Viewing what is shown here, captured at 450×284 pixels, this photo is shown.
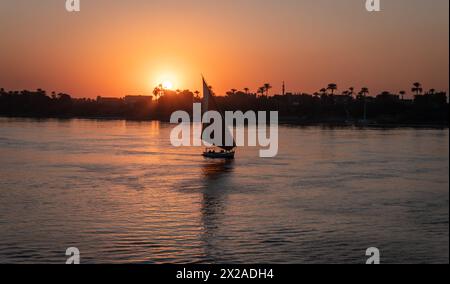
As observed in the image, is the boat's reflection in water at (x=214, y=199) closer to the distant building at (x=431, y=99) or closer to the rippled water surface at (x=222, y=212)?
the rippled water surface at (x=222, y=212)

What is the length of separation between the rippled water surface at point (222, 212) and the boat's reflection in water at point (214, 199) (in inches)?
2.0

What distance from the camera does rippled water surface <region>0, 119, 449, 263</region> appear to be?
17484mm

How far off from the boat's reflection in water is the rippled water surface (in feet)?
0.17

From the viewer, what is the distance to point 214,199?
93.0 ft

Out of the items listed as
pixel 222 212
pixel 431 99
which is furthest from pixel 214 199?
pixel 431 99

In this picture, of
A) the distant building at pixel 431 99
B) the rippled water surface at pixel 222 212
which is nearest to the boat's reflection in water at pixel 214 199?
the rippled water surface at pixel 222 212

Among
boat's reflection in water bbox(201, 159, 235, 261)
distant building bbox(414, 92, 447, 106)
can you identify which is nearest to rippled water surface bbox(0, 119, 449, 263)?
boat's reflection in water bbox(201, 159, 235, 261)

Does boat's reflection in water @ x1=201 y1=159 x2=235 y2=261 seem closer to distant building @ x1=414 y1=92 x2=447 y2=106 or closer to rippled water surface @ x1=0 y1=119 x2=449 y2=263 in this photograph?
rippled water surface @ x1=0 y1=119 x2=449 y2=263

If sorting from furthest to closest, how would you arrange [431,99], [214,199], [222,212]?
[431,99] → [214,199] → [222,212]

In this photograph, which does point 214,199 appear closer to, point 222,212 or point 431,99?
point 222,212

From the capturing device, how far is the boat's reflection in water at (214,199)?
1893 centimetres

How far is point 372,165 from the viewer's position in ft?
153

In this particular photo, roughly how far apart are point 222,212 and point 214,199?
3823 mm
